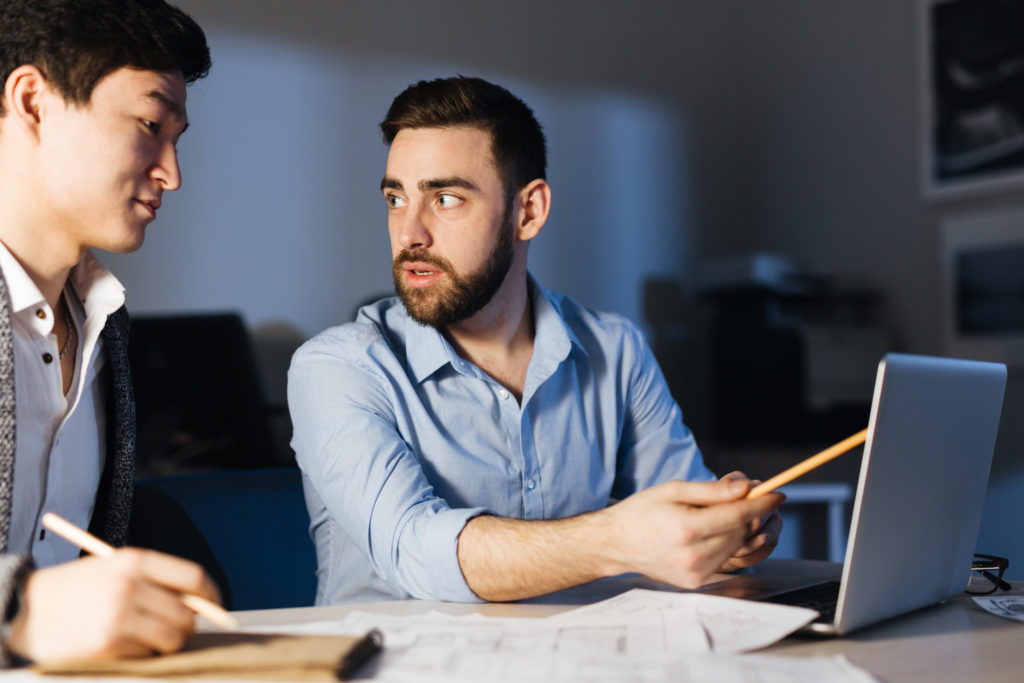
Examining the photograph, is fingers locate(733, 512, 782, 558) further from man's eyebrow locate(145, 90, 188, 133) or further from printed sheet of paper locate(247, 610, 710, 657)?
man's eyebrow locate(145, 90, 188, 133)

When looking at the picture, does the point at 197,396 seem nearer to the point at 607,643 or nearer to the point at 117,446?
the point at 117,446

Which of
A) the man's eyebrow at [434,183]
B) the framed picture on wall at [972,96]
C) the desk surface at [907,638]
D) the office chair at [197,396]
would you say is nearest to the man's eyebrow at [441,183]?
the man's eyebrow at [434,183]

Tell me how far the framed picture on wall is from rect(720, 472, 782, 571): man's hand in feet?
10.7

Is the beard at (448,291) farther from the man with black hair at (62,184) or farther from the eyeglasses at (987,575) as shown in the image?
the eyeglasses at (987,575)

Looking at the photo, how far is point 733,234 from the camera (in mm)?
5043

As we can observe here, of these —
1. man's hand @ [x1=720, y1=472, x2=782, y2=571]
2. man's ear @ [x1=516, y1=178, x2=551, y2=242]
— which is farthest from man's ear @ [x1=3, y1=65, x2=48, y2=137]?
man's hand @ [x1=720, y1=472, x2=782, y2=571]

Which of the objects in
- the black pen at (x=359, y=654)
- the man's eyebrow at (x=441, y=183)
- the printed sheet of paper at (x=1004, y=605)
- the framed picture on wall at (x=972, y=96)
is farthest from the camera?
the framed picture on wall at (x=972, y=96)

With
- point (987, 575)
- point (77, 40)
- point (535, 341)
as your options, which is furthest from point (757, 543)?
point (77, 40)

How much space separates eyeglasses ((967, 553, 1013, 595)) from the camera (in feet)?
3.88

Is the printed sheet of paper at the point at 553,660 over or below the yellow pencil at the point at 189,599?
below

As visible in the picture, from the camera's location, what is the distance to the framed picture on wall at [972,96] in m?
3.94

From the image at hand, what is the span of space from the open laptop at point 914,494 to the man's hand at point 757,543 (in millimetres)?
69

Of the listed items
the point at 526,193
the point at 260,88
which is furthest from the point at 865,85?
the point at 526,193

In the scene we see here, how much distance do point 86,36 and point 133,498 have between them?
604mm
